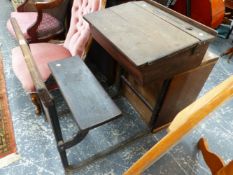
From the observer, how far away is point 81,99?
1085mm

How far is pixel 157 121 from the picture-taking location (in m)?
1.52

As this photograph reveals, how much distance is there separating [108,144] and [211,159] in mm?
678

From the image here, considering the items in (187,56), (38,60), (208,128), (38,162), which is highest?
(187,56)

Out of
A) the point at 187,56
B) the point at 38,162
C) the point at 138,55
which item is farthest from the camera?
the point at 38,162

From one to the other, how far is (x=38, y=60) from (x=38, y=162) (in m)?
0.67

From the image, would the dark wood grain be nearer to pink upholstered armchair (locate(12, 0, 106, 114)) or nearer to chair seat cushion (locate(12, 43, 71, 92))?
pink upholstered armchair (locate(12, 0, 106, 114))

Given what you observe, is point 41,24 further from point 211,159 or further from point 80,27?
point 211,159

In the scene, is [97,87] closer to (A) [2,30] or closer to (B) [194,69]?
(B) [194,69]

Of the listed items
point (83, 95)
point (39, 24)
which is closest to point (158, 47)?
point (83, 95)

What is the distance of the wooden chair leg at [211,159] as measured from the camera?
127 cm

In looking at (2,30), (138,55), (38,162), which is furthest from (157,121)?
(2,30)

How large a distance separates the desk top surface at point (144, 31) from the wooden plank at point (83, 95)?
28 cm

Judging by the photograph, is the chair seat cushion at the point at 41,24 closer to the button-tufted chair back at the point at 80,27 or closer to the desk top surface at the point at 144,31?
the button-tufted chair back at the point at 80,27

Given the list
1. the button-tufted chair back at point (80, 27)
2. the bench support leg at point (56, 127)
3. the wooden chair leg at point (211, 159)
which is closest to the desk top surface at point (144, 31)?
the button-tufted chair back at point (80, 27)
